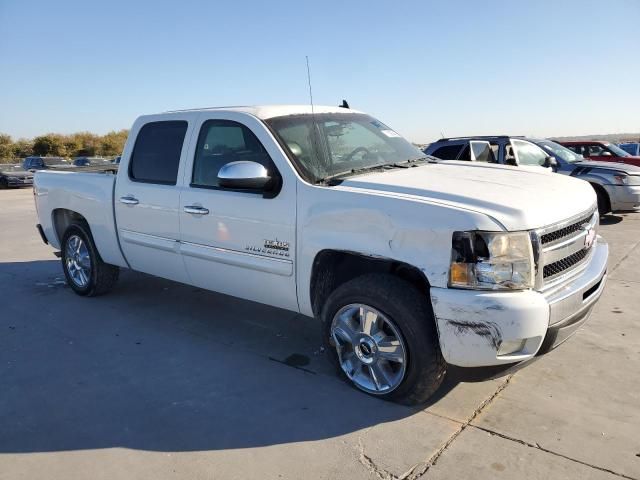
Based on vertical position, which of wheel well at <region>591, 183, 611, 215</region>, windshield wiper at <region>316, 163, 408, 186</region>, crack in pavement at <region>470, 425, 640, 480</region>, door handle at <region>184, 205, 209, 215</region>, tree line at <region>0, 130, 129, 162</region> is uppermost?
tree line at <region>0, 130, 129, 162</region>

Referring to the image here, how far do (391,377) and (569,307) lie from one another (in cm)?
113

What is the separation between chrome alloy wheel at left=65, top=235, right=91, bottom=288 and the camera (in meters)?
5.81

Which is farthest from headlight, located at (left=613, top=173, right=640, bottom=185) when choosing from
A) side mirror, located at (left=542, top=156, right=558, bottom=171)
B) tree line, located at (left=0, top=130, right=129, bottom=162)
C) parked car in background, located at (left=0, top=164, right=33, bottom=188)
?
tree line, located at (left=0, top=130, right=129, bottom=162)

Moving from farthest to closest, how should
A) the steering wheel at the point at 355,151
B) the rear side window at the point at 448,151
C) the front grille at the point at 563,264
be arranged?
the rear side window at the point at 448,151
the steering wheel at the point at 355,151
the front grille at the point at 563,264

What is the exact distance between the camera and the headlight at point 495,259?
2811 millimetres

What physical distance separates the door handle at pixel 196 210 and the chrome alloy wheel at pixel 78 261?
2.07 m

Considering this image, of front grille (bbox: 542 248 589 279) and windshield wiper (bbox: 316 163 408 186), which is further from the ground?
windshield wiper (bbox: 316 163 408 186)

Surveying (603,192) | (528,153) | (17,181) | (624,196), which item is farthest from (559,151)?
(17,181)

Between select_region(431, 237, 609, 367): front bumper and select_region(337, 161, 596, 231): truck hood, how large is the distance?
1.32 feet

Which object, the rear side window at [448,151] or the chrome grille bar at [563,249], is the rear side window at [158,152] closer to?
the chrome grille bar at [563,249]

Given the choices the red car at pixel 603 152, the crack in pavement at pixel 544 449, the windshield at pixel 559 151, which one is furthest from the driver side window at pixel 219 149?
the red car at pixel 603 152

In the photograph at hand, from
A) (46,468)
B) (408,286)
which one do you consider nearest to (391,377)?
(408,286)

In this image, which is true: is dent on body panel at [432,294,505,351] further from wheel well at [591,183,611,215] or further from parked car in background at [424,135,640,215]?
wheel well at [591,183,611,215]

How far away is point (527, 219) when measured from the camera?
2852 millimetres
